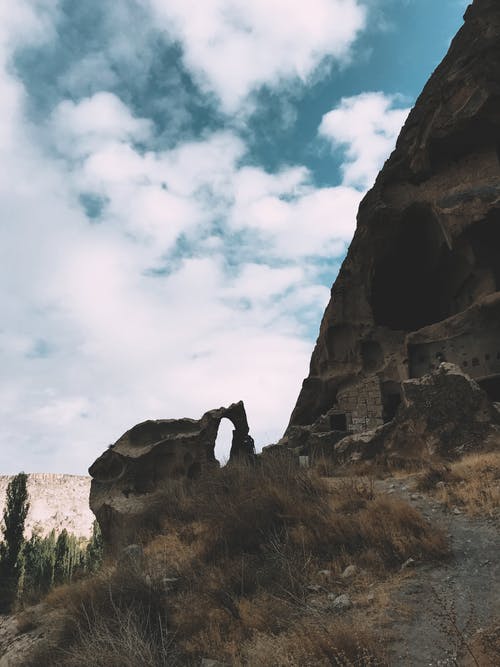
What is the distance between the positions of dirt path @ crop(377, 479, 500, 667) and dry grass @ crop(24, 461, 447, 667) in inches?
8.2

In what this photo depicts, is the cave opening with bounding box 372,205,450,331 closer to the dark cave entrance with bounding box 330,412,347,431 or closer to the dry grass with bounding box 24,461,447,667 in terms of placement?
the dark cave entrance with bounding box 330,412,347,431

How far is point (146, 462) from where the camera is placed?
12570mm

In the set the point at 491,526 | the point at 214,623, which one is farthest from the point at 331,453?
the point at 214,623

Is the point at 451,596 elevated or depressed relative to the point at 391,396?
depressed

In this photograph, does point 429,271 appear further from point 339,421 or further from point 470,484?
point 470,484

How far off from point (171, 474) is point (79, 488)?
2181 inches

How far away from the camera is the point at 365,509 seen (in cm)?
633

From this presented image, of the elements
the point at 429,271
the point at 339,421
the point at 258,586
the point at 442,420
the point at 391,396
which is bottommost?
the point at 258,586

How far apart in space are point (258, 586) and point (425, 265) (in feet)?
55.4

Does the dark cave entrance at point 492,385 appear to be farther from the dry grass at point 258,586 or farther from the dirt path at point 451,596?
the dirt path at point 451,596

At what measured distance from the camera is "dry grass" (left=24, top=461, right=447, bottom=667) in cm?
372

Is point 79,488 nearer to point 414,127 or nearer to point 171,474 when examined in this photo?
point 171,474

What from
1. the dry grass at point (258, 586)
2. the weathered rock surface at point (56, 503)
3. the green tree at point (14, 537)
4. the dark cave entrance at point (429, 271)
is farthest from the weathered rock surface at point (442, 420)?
the weathered rock surface at point (56, 503)

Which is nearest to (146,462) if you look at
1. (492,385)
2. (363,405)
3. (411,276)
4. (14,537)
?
(363,405)
